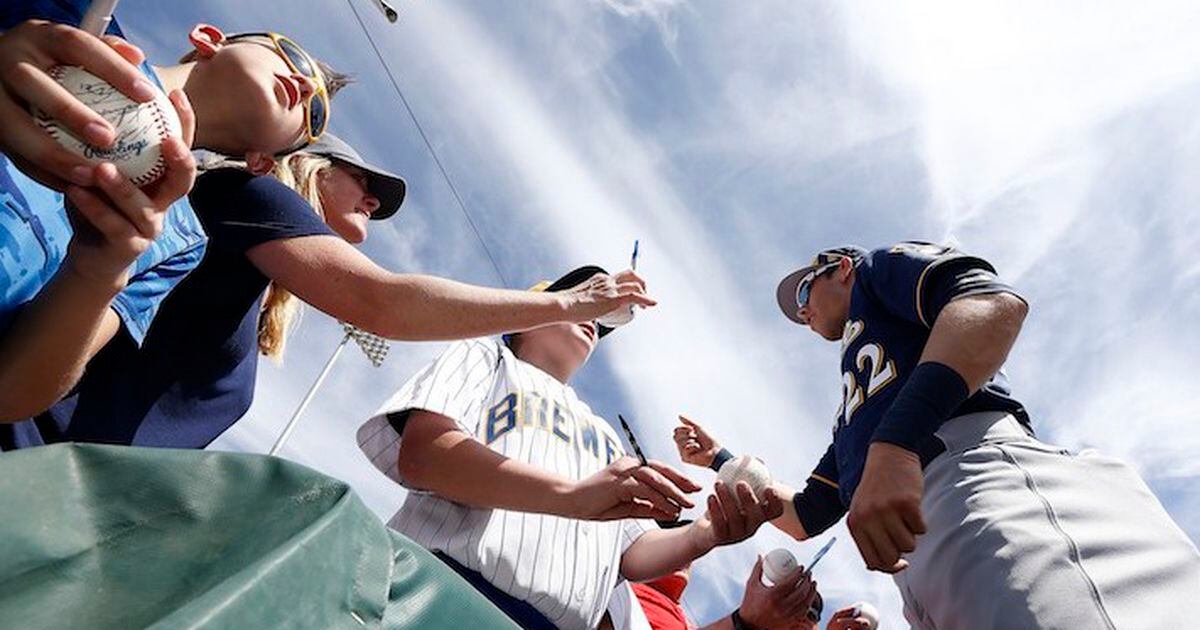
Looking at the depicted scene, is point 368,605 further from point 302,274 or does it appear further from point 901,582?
point 901,582

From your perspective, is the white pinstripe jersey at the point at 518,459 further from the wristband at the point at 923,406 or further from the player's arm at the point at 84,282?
the player's arm at the point at 84,282

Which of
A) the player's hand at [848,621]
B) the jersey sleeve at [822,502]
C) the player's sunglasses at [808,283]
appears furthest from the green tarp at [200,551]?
the player's hand at [848,621]

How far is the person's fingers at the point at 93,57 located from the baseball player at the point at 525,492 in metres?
1.11

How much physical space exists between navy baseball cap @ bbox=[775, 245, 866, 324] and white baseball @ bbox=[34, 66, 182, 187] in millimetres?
1949

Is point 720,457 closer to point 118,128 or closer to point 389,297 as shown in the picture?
point 389,297

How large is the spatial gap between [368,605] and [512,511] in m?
1.32

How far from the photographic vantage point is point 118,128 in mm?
930

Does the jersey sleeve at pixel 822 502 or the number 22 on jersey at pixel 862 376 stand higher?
the number 22 on jersey at pixel 862 376

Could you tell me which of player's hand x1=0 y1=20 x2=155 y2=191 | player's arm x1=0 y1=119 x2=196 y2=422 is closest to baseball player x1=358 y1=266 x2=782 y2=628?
player's arm x1=0 y1=119 x2=196 y2=422

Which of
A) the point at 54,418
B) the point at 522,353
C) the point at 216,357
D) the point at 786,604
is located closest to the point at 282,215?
the point at 216,357

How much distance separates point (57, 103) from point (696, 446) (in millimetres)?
2695

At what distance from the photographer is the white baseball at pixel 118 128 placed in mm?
914

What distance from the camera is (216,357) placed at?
5.08 feet

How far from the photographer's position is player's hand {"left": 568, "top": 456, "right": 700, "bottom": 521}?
71.4 inches
